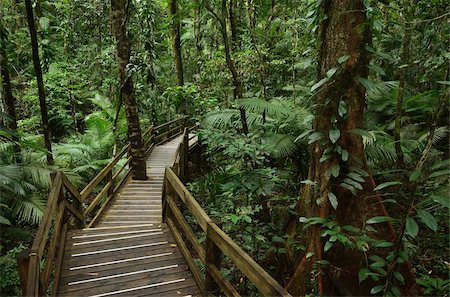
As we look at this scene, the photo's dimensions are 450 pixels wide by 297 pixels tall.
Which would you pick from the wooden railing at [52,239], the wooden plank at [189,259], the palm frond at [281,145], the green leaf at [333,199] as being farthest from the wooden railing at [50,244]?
the palm frond at [281,145]

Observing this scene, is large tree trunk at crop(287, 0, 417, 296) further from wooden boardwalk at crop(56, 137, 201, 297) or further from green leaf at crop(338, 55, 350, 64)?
wooden boardwalk at crop(56, 137, 201, 297)

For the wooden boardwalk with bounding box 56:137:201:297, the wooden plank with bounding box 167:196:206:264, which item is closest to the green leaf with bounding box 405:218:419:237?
the wooden plank with bounding box 167:196:206:264

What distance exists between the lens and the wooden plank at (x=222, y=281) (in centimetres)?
281

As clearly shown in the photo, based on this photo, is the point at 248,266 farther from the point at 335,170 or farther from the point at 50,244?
the point at 50,244

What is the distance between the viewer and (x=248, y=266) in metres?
2.45

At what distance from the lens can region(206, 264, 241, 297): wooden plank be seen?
281cm

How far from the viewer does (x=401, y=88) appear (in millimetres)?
4914

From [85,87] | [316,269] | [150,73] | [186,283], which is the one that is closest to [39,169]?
[150,73]

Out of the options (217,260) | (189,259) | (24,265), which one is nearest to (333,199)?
(217,260)

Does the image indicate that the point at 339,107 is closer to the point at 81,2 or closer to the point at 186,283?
the point at 186,283

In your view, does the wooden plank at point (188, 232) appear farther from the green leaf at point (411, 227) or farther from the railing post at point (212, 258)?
the green leaf at point (411, 227)

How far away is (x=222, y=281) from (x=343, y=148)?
1.68 m

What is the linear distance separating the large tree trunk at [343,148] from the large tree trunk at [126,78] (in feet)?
19.6

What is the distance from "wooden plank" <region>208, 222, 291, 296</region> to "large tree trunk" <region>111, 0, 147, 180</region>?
580 cm
